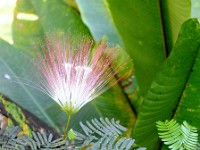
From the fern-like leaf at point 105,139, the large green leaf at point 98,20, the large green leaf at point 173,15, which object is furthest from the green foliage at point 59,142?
the large green leaf at point 98,20

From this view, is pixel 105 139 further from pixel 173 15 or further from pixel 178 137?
pixel 173 15

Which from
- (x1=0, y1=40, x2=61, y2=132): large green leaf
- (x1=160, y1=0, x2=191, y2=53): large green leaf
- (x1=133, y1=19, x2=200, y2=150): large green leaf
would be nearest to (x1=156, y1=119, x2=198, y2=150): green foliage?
(x1=133, y1=19, x2=200, y2=150): large green leaf

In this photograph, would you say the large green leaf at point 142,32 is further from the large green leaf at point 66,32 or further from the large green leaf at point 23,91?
the large green leaf at point 23,91

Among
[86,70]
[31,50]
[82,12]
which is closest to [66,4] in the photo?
[82,12]

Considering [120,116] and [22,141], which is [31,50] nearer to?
[120,116]

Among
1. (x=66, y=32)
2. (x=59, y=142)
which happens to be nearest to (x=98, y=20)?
(x=66, y=32)

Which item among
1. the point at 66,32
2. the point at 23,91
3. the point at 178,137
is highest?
the point at 178,137

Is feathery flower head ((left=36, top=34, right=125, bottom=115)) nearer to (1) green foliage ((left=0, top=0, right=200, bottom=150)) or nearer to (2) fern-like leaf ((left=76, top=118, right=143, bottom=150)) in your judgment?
(2) fern-like leaf ((left=76, top=118, right=143, bottom=150))
